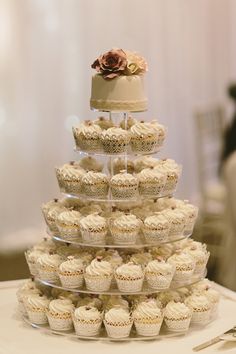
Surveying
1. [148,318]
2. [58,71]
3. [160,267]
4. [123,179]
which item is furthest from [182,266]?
[58,71]

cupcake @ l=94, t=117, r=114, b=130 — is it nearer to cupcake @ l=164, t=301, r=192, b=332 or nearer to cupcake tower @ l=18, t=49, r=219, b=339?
cupcake tower @ l=18, t=49, r=219, b=339

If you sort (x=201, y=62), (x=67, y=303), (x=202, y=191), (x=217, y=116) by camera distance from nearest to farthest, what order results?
(x=67, y=303) < (x=202, y=191) < (x=217, y=116) < (x=201, y=62)

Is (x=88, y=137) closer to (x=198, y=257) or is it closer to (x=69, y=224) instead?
(x=69, y=224)

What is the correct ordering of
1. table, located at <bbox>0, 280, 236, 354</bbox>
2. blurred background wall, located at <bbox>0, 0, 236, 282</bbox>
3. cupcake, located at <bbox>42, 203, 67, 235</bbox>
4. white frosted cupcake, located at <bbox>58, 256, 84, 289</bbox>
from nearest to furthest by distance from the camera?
table, located at <bbox>0, 280, 236, 354</bbox>
white frosted cupcake, located at <bbox>58, 256, 84, 289</bbox>
cupcake, located at <bbox>42, 203, 67, 235</bbox>
blurred background wall, located at <bbox>0, 0, 236, 282</bbox>

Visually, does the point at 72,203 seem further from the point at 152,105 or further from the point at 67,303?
the point at 152,105

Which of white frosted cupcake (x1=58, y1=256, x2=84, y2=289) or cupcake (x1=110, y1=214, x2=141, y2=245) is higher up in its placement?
cupcake (x1=110, y1=214, x2=141, y2=245)

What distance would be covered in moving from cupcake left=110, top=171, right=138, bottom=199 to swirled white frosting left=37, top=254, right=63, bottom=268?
24 cm

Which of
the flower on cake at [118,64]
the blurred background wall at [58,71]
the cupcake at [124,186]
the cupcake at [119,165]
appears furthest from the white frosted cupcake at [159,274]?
the blurred background wall at [58,71]

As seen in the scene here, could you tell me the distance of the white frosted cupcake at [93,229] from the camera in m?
2.23

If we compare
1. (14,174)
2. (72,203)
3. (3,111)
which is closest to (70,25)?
(3,111)

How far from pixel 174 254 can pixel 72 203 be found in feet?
1.09

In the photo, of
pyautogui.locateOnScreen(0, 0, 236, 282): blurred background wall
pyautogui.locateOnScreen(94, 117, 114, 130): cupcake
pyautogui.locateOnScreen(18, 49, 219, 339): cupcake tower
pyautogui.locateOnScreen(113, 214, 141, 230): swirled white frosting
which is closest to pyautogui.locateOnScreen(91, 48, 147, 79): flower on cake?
pyautogui.locateOnScreen(18, 49, 219, 339): cupcake tower

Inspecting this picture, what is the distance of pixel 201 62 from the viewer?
6090 mm

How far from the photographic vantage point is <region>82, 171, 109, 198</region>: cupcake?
2264mm
